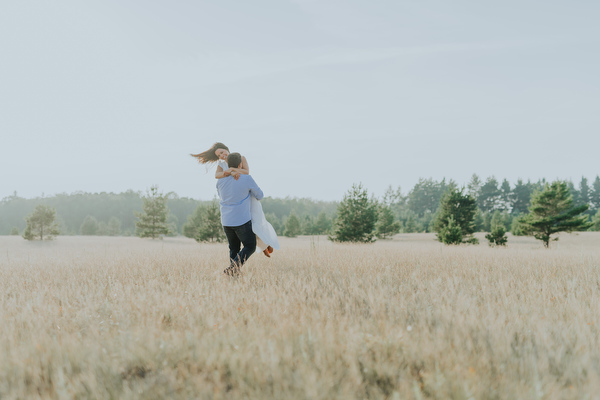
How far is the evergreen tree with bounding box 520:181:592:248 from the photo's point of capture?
1039 inches

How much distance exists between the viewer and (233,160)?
596cm

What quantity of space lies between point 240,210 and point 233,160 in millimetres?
894

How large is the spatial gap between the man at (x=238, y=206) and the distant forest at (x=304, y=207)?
2173 inches

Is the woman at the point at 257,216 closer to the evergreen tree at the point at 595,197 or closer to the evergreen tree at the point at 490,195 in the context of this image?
the evergreen tree at the point at 490,195

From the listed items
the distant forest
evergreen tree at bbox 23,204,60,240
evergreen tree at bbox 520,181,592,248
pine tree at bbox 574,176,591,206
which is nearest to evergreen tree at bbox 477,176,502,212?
the distant forest

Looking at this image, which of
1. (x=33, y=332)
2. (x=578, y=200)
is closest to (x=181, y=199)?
(x=578, y=200)

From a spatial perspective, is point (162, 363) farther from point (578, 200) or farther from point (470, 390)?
point (578, 200)

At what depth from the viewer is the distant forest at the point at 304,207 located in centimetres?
7550

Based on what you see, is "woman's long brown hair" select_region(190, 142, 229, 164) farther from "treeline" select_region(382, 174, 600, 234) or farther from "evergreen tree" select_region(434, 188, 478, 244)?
"treeline" select_region(382, 174, 600, 234)

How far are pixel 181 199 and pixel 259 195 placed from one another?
148m

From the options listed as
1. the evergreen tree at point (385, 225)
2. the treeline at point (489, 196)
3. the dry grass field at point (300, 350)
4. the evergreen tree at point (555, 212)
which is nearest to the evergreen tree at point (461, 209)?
the evergreen tree at point (555, 212)

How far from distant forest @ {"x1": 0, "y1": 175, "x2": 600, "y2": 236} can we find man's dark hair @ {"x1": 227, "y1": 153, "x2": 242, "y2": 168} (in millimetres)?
55259

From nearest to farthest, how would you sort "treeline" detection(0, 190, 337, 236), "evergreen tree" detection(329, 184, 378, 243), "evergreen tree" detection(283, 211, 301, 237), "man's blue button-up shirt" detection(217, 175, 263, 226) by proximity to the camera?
"man's blue button-up shirt" detection(217, 175, 263, 226) < "evergreen tree" detection(329, 184, 378, 243) < "evergreen tree" detection(283, 211, 301, 237) < "treeline" detection(0, 190, 337, 236)

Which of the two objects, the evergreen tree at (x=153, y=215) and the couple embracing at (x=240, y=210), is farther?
the evergreen tree at (x=153, y=215)
